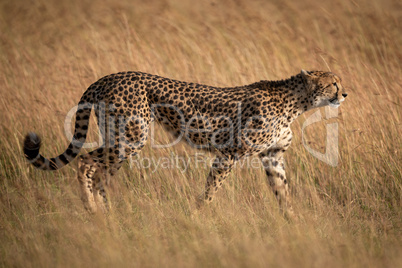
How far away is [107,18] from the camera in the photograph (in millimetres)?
8477

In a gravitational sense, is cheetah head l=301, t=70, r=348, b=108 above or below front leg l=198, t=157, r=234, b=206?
above

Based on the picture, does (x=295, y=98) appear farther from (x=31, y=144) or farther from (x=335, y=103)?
(x=31, y=144)

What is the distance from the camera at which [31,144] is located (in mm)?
3834

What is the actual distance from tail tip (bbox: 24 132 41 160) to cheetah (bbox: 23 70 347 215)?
1 centimetres

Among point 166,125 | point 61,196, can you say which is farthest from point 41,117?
point 166,125

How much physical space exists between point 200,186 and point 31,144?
150cm

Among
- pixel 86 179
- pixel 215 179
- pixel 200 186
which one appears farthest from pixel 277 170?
pixel 86 179

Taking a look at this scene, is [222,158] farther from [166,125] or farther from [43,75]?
[43,75]

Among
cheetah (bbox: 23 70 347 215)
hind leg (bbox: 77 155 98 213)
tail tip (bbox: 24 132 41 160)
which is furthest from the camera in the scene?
hind leg (bbox: 77 155 98 213)

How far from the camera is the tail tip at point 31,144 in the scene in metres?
3.81

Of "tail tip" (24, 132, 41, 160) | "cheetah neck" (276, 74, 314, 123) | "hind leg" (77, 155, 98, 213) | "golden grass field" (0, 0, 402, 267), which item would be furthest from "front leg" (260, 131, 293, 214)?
"tail tip" (24, 132, 41, 160)

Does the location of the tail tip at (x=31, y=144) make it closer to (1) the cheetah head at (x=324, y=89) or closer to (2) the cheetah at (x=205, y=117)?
(2) the cheetah at (x=205, y=117)

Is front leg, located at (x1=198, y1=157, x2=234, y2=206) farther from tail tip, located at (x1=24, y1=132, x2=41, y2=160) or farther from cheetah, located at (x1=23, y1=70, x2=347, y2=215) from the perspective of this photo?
tail tip, located at (x1=24, y1=132, x2=41, y2=160)

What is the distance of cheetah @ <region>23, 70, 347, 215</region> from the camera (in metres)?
3.94
